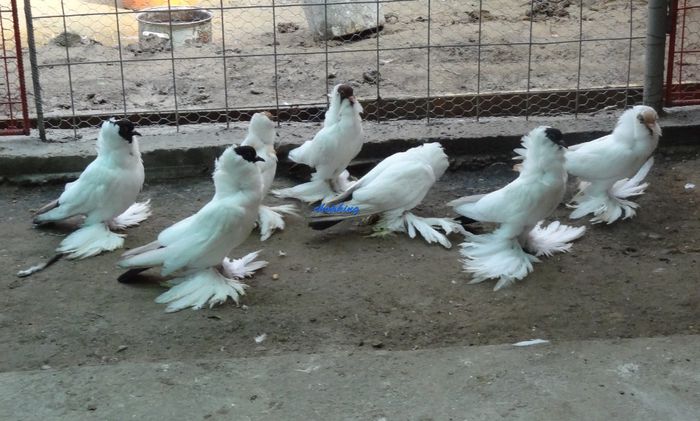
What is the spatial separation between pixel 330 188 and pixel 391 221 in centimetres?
56

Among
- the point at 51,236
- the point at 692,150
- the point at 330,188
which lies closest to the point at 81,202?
the point at 51,236

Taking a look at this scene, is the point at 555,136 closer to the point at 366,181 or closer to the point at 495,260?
the point at 495,260

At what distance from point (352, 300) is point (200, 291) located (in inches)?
25.7

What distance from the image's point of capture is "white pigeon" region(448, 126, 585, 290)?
13.9 ft

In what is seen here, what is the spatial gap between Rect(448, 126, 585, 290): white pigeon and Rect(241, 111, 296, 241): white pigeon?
0.99 meters

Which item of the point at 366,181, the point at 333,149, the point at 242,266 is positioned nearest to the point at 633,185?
the point at 366,181

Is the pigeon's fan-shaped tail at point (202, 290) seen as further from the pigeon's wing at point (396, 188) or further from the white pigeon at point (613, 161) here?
the white pigeon at point (613, 161)

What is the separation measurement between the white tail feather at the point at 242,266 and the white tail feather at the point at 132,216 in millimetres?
741

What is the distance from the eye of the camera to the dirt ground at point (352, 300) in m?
3.66

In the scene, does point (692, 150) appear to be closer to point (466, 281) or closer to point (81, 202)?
point (466, 281)

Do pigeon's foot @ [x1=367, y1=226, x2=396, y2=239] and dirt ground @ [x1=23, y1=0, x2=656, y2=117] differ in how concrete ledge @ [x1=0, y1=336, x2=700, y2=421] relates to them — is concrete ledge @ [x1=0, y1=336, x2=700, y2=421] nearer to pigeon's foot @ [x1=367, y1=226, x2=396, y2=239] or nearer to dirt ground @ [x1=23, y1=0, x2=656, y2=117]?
pigeon's foot @ [x1=367, y1=226, x2=396, y2=239]

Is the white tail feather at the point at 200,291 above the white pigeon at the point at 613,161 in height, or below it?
below

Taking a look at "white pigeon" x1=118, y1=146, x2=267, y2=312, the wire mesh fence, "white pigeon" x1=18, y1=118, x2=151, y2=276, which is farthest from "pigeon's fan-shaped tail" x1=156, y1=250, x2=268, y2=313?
the wire mesh fence

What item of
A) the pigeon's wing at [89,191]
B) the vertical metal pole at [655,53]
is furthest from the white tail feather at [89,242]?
the vertical metal pole at [655,53]
